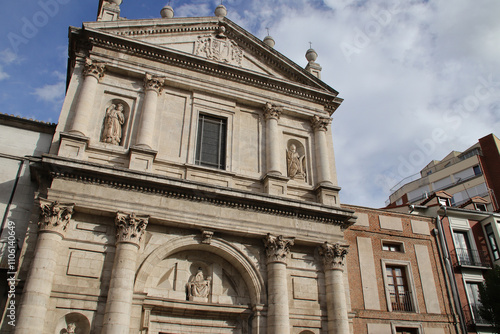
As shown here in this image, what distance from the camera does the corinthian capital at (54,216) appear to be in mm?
11891

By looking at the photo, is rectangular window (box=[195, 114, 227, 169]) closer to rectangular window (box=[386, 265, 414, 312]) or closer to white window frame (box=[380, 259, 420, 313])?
white window frame (box=[380, 259, 420, 313])

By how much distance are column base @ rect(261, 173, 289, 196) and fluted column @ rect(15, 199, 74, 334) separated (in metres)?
6.52

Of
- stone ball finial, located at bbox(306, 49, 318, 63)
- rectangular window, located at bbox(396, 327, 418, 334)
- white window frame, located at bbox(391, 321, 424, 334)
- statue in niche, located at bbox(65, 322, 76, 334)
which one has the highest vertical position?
stone ball finial, located at bbox(306, 49, 318, 63)

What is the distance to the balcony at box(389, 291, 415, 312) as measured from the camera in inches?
657

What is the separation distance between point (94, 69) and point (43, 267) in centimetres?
728

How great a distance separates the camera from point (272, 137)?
55.6 ft

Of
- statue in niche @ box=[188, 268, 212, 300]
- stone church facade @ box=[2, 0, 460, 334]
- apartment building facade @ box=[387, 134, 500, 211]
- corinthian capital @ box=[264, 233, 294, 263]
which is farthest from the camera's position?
apartment building facade @ box=[387, 134, 500, 211]

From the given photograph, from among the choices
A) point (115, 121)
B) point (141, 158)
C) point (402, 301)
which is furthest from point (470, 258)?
point (115, 121)

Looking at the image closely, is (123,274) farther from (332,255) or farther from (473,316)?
(473,316)

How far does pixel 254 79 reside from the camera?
17953mm

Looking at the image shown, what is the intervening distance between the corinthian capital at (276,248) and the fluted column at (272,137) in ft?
8.86

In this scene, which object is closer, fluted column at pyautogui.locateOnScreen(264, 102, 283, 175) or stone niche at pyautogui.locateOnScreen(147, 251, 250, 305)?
stone niche at pyautogui.locateOnScreen(147, 251, 250, 305)

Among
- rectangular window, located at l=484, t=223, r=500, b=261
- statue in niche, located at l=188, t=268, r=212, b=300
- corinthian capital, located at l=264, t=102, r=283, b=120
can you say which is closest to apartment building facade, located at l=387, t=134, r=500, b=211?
rectangular window, located at l=484, t=223, r=500, b=261

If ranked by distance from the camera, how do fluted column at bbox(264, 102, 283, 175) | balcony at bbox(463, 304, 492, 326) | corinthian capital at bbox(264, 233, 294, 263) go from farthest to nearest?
balcony at bbox(463, 304, 492, 326) → fluted column at bbox(264, 102, 283, 175) → corinthian capital at bbox(264, 233, 294, 263)
